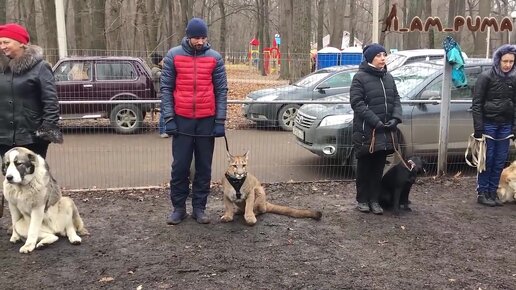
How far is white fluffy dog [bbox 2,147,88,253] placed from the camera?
4.61 meters

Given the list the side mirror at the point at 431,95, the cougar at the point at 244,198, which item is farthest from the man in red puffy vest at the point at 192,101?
the side mirror at the point at 431,95

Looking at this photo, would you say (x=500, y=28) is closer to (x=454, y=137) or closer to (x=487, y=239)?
(x=454, y=137)

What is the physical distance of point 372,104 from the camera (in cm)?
600

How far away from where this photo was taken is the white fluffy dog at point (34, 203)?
15.1 ft

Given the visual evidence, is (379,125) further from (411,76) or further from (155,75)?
(155,75)

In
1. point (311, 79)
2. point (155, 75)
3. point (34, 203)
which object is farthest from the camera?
point (155, 75)

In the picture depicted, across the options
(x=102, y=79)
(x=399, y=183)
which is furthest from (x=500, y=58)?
(x=102, y=79)

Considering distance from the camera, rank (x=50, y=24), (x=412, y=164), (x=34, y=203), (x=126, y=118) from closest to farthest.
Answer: (x=34, y=203) < (x=412, y=164) < (x=126, y=118) < (x=50, y=24)

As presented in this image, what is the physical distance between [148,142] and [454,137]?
5.05m

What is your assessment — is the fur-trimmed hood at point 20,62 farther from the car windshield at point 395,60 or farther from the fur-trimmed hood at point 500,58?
the car windshield at point 395,60

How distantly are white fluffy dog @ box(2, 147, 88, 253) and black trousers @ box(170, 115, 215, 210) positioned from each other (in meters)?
1.18

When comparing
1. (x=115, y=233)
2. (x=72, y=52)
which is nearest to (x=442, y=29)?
(x=115, y=233)

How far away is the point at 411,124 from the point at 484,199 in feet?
5.71

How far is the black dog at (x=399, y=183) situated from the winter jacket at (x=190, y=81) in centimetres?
233
